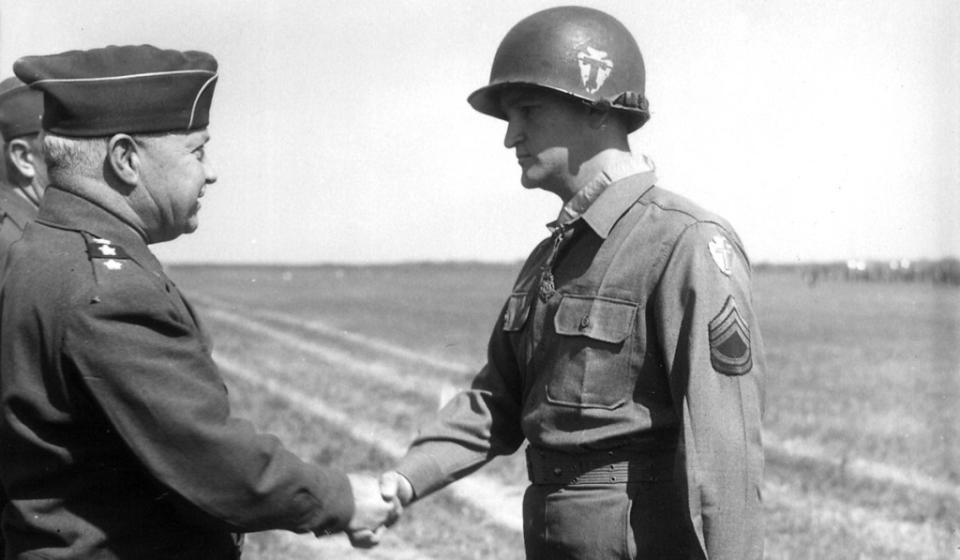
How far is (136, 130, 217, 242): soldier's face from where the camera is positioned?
11.6ft

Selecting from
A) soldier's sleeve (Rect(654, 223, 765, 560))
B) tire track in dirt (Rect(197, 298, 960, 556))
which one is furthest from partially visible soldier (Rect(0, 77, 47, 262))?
soldier's sleeve (Rect(654, 223, 765, 560))

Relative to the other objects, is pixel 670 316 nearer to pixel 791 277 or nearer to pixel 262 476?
pixel 262 476

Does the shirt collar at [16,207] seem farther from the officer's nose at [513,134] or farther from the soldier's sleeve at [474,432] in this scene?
the officer's nose at [513,134]

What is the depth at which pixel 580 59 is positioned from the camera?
156 inches

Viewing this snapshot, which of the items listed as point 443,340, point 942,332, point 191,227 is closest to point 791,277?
point 942,332

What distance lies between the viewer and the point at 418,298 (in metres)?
39.0

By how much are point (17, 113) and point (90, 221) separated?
3.28m

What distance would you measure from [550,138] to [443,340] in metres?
18.1

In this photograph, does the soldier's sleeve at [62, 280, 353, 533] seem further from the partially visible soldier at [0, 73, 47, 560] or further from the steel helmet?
the partially visible soldier at [0, 73, 47, 560]

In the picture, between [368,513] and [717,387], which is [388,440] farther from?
[717,387]

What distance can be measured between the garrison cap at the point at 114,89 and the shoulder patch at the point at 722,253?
1537 millimetres

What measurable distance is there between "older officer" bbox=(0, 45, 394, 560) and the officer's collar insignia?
127cm

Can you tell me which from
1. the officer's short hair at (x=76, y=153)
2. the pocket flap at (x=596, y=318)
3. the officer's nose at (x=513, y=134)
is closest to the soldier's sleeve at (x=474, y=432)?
the pocket flap at (x=596, y=318)

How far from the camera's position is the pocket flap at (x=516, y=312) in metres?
4.08
